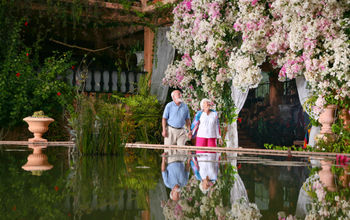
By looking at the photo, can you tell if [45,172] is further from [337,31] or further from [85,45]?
[85,45]

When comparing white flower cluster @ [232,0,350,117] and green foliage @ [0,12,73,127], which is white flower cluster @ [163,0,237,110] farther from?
green foliage @ [0,12,73,127]

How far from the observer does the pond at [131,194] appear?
70.9 inches

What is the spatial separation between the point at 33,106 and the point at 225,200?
26.5ft

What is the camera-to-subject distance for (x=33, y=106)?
952 cm

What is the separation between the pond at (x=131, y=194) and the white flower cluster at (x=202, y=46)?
5006 mm

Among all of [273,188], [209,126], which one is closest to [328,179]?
[273,188]

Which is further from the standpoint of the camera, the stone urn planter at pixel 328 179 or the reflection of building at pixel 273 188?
the stone urn planter at pixel 328 179

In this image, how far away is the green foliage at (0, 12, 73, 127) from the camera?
923 centimetres

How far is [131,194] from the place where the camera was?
229 centimetres

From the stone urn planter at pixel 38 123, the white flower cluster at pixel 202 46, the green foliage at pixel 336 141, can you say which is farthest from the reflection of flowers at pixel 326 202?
the stone urn planter at pixel 38 123

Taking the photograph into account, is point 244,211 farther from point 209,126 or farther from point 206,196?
point 209,126

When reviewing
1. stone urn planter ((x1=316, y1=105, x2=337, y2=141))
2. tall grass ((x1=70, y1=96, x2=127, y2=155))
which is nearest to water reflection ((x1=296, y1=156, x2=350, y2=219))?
tall grass ((x1=70, y1=96, x2=127, y2=155))

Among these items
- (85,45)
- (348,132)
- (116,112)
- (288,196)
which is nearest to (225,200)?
(288,196)

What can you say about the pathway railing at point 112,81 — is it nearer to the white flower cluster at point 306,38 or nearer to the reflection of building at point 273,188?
the white flower cluster at point 306,38
